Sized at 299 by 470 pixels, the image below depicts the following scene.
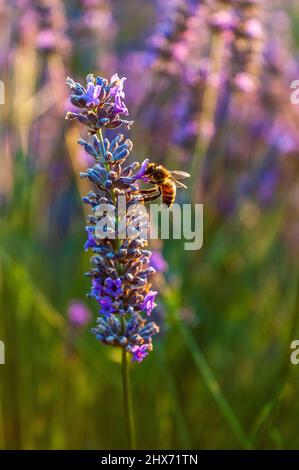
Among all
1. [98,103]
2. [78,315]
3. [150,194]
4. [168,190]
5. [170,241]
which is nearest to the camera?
[98,103]

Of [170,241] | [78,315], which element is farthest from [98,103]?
[170,241]

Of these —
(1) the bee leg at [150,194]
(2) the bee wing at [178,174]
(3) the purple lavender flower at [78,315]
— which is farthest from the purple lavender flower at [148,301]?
(3) the purple lavender flower at [78,315]

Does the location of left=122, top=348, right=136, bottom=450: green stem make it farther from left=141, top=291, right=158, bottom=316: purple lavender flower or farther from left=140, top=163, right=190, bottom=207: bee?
left=140, top=163, right=190, bottom=207: bee

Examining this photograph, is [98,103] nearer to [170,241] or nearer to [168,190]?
[168,190]

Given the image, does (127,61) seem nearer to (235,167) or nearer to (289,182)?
(235,167)

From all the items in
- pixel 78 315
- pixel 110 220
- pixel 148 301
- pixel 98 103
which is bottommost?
pixel 78 315

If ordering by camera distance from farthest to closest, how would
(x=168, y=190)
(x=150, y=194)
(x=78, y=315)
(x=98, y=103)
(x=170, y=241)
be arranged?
(x=170, y=241) < (x=78, y=315) < (x=168, y=190) < (x=150, y=194) < (x=98, y=103)

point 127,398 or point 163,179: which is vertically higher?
point 163,179

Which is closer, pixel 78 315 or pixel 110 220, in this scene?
pixel 110 220

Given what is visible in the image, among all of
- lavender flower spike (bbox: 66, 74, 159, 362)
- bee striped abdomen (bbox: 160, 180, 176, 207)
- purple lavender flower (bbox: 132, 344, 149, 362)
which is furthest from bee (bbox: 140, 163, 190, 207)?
purple lavender flower (bbox: 132, 344, 149, 362)
